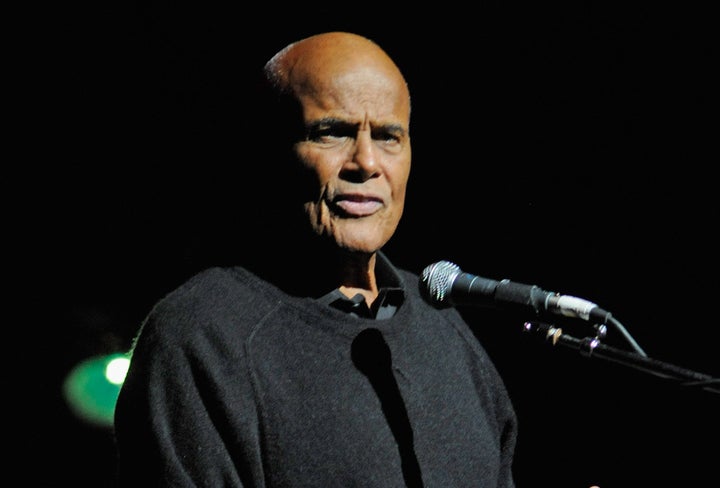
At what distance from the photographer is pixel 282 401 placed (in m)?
1.50

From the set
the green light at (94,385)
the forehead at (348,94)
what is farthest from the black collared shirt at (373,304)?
the green light at (94,385)

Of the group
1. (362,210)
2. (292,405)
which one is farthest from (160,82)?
(292,405)

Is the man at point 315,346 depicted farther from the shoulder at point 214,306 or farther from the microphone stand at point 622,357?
the microphone stand at point 622,357

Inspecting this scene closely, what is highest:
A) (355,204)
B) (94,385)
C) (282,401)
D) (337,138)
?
(337,138)

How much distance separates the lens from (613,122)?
2439 mm

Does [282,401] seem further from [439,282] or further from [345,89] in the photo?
[345,89]

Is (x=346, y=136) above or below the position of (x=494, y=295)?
above

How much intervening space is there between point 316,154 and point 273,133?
0.46 ft

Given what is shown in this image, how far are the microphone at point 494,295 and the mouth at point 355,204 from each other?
29cm

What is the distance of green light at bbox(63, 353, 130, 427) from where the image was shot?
2908mm

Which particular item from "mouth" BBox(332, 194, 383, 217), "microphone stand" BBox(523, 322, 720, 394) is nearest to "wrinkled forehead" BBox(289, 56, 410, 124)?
"mouth" BBox(332, 194, 383, 217)

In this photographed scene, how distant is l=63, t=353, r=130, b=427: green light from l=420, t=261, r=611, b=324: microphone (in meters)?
1.90

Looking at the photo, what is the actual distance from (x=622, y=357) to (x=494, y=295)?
24 cm

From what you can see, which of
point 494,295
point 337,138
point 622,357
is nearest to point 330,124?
point 337,138
